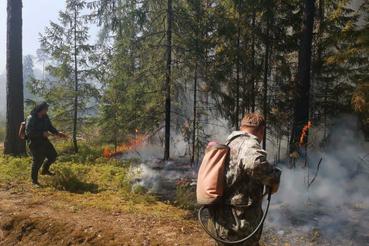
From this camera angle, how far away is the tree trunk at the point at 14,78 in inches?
405

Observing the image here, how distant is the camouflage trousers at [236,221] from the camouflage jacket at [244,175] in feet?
0.27

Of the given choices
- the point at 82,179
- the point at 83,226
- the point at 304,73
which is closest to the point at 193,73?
the point at 304,73

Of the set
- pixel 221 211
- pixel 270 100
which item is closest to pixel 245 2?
pixel 270 100

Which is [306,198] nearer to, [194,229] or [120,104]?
[194,229]

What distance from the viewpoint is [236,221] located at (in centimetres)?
250

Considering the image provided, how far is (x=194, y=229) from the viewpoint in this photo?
4895mm

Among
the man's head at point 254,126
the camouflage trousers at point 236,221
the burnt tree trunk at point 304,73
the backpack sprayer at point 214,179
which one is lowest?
the camouflage trousers at point 236,221

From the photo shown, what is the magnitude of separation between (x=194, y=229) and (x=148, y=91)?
719 cm

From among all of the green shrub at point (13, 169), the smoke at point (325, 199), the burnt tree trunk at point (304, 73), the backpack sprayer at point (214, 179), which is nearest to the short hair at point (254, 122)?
the backpack sprayer at point (214, 179)

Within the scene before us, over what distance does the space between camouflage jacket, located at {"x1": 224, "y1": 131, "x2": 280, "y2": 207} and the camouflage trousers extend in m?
0.08

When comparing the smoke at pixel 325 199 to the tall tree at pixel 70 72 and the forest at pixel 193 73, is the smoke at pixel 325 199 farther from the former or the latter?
the tall tree at pixel 70 72

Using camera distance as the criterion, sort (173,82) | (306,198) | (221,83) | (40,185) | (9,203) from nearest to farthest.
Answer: (9,203) < (40,185) < (306,198) < (173,82) < (221,83)

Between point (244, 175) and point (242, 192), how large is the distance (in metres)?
0.19

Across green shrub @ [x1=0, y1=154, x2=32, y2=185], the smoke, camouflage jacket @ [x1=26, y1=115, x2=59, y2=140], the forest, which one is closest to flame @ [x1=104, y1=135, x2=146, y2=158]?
the forest
